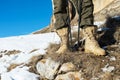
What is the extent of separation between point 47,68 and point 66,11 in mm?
1134

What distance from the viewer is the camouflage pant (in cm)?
693

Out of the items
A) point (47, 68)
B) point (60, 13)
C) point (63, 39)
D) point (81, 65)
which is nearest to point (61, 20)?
point (60, 13)

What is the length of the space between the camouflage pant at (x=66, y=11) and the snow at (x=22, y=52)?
3.35 ft

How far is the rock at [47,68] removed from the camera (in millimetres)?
6902

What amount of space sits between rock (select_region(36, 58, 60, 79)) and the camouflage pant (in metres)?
0.69

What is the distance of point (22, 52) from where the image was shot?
9.59 metres

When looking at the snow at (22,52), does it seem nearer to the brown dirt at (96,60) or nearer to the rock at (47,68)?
the rock at (47,68)

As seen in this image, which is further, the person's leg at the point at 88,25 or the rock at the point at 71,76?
the person's leg at the point at 88,25

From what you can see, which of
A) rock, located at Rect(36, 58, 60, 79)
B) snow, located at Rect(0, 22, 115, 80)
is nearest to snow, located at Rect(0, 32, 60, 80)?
snow, located at Rect(0, 22, 115, 80)

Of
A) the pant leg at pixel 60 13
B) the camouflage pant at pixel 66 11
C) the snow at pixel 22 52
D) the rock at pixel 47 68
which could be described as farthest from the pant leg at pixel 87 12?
the rock at pixel 47 68

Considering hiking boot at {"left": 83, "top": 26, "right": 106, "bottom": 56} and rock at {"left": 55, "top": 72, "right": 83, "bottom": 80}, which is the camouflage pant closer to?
hiking boot at {"left": 83, "top": 26, "right": 106, "bottom": 56}

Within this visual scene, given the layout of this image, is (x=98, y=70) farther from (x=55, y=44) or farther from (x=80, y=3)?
(x=55, y=44)

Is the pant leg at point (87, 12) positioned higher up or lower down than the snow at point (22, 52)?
higher up

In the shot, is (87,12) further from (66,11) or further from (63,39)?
(63,39)
